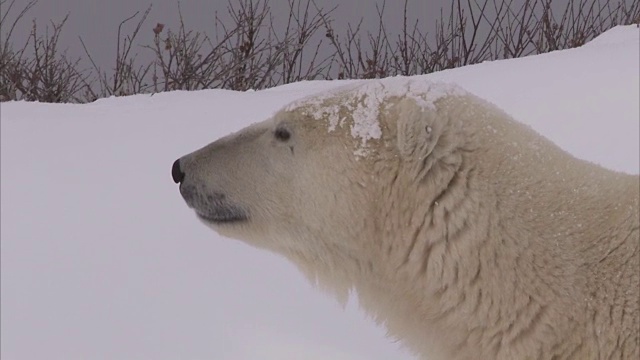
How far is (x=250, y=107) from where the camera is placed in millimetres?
4805

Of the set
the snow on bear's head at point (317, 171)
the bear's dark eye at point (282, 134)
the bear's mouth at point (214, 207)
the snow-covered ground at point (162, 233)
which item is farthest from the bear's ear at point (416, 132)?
the snow-covered ground at point (162, 233)

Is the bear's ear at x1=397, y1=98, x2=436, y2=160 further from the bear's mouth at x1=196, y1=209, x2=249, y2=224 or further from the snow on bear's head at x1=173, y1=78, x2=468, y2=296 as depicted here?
the bear's mouth at x1=196, y1=209, x2=249, y2=224

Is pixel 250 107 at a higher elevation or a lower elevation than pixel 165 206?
higher

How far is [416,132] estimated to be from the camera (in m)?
2.13

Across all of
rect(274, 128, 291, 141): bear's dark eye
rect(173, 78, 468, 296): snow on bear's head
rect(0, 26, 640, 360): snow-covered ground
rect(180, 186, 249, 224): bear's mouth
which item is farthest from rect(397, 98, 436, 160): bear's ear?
rect(0, 26, 640, 360): snow-covered ground

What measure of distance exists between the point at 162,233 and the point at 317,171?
179cm

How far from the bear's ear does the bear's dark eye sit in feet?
1.08

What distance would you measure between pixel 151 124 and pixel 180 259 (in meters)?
1.20

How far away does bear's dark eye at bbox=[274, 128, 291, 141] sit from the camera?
2332 millimetres

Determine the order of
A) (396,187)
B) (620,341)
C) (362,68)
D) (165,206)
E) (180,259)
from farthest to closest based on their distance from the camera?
(362,68)
(165,206)
(180,259)
(396,187)
(620,341)

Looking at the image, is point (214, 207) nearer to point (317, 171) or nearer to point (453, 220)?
point (317, 171)

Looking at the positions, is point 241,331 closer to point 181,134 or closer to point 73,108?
point 181,134

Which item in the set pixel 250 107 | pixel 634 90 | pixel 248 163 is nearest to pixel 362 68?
pixel 250 107

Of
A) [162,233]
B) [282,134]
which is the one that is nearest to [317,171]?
[282,134]
